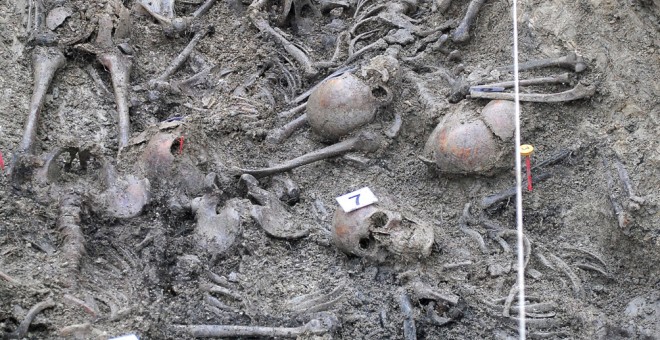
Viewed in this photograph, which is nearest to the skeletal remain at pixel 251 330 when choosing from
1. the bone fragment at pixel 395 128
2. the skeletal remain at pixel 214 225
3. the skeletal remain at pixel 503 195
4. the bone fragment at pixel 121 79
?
the skeletal remain at pixel 214 225

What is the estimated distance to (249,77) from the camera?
7355 millimetres

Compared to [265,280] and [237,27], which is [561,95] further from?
[237,27]

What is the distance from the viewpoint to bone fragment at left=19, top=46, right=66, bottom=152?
611 centimetres

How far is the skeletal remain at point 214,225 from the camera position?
536 cm

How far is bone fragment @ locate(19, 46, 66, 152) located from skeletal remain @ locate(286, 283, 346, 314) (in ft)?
8.28

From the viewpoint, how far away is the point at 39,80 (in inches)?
265

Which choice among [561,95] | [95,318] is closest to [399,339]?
[95,318]

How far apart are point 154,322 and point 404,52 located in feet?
12.1

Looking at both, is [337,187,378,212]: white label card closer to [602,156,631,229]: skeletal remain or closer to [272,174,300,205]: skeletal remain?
[272,174,300,205]: skeletal remain

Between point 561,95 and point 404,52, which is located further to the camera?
point 404,52

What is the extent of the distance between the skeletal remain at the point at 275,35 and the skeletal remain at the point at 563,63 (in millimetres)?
1960

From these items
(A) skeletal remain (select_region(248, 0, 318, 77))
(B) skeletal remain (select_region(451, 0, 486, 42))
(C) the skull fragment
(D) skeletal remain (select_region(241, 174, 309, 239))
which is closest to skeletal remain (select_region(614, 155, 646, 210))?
(C) the skull fragment

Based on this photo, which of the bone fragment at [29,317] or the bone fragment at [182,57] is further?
the bone fragment at [182,57]

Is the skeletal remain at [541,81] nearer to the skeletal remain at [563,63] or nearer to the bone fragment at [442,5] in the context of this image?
the skeletal remain at [563,63]
